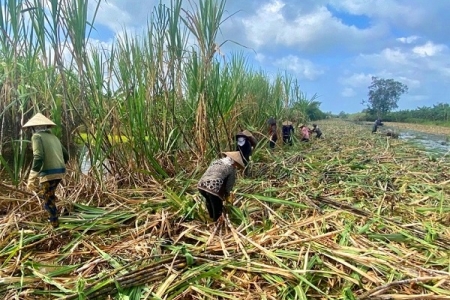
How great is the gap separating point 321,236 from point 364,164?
336cm

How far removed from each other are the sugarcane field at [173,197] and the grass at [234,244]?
0.04 ft

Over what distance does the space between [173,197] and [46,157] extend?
1129mm

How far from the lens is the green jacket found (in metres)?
2.94

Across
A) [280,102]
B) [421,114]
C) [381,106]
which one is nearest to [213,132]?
[280,102]

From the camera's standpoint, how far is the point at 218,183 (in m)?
2.90

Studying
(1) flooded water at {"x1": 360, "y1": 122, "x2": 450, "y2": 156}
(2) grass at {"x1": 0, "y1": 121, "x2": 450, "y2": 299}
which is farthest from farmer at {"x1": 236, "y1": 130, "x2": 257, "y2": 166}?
(1) flooded water at {"x1": 360, "y1": 122, "x2": 450, "y2": 156}

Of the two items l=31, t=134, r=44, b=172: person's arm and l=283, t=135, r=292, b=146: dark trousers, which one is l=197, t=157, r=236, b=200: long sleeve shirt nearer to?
l=31, t=134, r=44, b=172: person's arm

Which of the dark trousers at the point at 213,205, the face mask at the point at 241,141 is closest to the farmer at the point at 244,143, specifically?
the face mask at the point at 241,141

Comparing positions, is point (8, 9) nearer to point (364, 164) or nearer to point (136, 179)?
point (136, 179)

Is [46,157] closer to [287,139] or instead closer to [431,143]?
[287,139]

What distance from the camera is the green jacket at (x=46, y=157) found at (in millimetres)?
2936

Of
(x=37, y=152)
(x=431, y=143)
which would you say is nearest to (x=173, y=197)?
(x=37, y=152)

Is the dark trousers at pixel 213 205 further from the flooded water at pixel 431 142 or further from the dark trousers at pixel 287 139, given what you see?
the flooded water at pixel 431 142

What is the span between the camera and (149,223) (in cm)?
297
